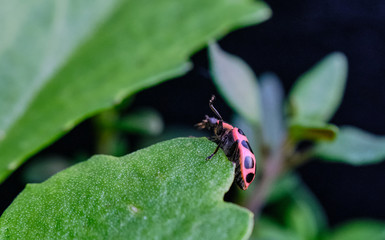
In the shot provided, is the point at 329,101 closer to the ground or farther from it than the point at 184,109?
farther from it

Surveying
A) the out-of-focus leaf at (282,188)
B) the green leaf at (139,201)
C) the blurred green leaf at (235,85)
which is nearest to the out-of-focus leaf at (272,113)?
the blurred green leaf at (235,85)

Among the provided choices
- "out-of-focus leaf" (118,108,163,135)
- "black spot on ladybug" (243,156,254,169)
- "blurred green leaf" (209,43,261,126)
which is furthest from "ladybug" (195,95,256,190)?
"out-of-focus leaf" (118,108,163,135)

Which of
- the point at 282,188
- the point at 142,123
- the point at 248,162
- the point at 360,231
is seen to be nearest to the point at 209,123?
the point at 248,162

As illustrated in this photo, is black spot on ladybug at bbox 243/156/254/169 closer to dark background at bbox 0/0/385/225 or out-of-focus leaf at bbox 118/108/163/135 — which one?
out-of-focus leaf at bbox 118/108/163/135

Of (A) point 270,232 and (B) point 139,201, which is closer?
(B) point 139,201

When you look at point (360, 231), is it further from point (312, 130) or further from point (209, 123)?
point (209, 123)

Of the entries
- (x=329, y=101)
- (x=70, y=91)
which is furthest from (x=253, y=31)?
(x=70, y=91)

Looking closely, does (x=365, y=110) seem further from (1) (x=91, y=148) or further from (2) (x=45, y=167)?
(2) (x=45, y=167)
